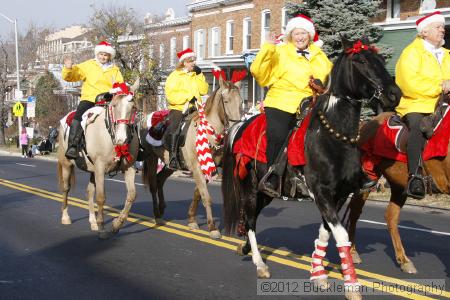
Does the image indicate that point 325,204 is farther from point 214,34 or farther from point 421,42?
point 214,34

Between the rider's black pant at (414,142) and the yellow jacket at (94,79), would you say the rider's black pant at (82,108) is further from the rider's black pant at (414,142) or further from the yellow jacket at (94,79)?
the rider's black pant at (414,142)

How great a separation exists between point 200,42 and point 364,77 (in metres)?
37.2

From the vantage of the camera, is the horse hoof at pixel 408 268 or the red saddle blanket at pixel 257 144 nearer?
the red saddle blanket at pixel 257 144

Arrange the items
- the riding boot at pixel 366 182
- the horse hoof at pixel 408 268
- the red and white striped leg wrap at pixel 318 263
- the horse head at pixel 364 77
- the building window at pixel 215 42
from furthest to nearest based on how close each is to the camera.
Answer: the building window at pixel 215 42, the horse hoof at pixel 408 268, the red and white striped leg wrap at pixel 318 263, the riding boot at pixel 366 182, the horse head at pixel 364 77

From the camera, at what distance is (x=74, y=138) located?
1005cm

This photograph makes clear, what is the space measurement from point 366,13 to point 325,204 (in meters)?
19.3

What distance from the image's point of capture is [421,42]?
22.3 feet

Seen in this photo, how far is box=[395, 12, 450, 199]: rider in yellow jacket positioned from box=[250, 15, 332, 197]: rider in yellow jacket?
97 cm

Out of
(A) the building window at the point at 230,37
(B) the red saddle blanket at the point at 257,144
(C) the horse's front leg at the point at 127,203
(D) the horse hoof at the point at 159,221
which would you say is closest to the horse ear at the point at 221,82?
(B) the red saddle blanket at the point at 257,144

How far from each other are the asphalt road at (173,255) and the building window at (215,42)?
92.7ft

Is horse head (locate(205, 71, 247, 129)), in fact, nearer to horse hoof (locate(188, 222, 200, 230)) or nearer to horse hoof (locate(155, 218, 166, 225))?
horse hoof (locate(188, 222, 200, 230))

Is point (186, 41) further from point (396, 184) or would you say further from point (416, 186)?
point (416, 186)

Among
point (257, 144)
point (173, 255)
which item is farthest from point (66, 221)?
point (257, 144)

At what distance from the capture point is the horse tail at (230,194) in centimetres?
753
